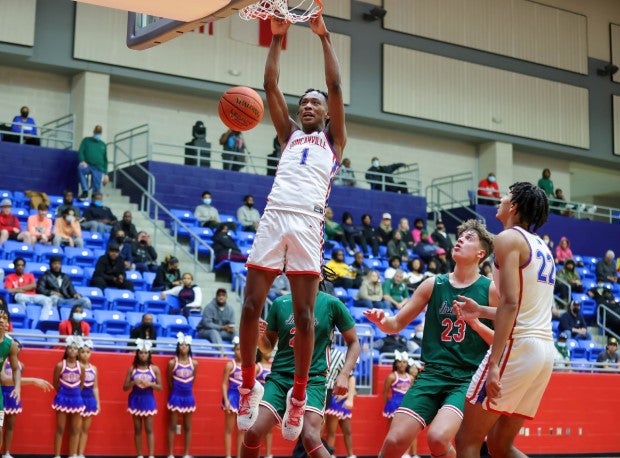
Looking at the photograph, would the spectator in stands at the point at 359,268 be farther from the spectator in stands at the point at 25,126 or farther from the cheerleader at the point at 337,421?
the spectator in stands at the point at 25,126

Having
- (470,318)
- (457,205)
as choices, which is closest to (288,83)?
(457,205)

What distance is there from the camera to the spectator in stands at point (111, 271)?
1653 centimetres

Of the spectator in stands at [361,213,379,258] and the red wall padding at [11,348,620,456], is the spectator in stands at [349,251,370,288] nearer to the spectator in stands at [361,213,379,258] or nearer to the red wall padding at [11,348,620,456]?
the spectator in stands at [361,213,379,258]

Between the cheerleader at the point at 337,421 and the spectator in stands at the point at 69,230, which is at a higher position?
the spectator in stands at the point at 69,230

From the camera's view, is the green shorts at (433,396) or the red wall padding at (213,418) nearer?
the green shorts at (433,396)

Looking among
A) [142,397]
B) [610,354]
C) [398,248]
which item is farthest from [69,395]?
[610,354]

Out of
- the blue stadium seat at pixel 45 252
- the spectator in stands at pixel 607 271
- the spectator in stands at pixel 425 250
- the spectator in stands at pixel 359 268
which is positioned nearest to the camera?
the blue stadium seat at pixel 45 252

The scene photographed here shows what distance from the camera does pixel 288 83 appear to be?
2556 centimetres

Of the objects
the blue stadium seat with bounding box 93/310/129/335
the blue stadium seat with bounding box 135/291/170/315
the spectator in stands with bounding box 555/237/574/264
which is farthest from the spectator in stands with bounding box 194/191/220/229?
the spectator in stands with bounding box 555/237/574/264

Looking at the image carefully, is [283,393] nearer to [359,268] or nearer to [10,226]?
[10,226]

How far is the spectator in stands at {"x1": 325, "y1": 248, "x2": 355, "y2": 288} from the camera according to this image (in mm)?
19125

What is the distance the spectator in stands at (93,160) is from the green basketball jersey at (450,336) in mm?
14098

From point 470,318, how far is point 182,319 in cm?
999

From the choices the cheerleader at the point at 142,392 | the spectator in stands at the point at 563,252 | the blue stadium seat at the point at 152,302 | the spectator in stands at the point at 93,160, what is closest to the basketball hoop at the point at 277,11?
the cheerleader at the point at 142,392
